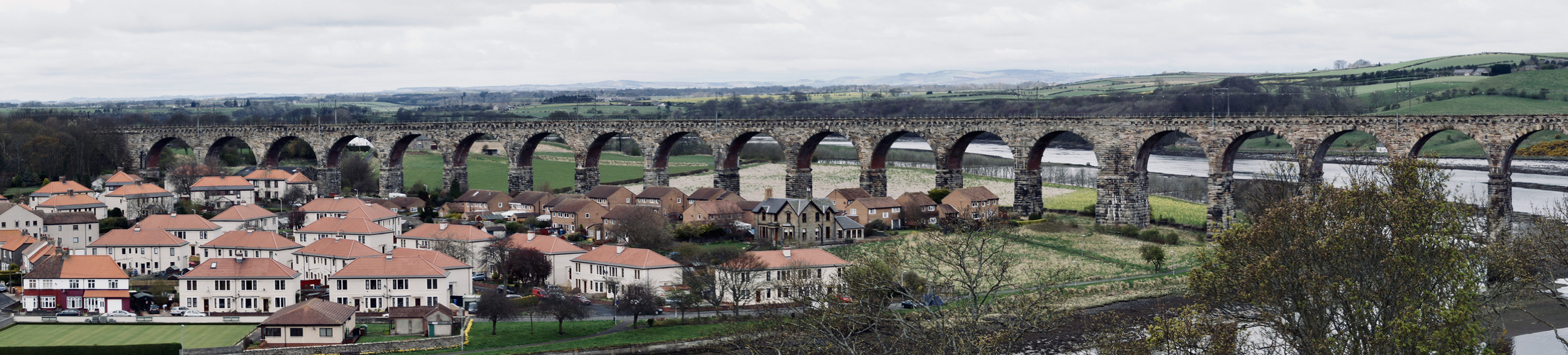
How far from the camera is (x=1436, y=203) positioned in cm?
2820

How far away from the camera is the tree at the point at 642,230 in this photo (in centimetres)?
6197

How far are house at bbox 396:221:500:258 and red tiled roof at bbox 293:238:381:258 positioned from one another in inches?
113

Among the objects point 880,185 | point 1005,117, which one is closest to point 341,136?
point 880,185

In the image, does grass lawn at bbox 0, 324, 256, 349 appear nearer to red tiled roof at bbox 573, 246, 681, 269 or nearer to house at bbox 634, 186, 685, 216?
red tiled roof at bbox 573, 246, 681, 269

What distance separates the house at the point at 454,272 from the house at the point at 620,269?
4491 mm

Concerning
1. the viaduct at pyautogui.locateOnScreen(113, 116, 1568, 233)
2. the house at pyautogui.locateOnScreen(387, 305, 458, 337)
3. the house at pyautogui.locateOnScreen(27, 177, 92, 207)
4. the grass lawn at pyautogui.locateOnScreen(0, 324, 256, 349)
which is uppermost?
the viaduct at pyautogui.locateOnScreen(113, 116, 1568, 233)

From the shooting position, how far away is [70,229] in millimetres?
67688

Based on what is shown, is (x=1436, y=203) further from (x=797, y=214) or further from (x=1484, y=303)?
(x=797, y=214)

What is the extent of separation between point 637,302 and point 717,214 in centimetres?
2089

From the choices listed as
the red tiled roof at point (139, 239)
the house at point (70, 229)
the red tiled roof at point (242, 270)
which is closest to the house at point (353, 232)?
the red tiled roof at point (139, 239)

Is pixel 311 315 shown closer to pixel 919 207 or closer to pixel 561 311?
pixel 561 311

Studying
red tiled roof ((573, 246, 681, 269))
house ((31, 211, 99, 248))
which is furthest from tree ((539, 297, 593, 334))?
house ((31, 211, 99, 248))

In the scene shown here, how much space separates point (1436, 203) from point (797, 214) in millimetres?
38385

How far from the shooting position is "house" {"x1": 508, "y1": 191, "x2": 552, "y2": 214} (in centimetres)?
7925
